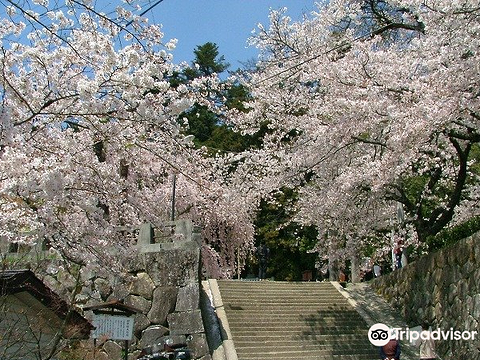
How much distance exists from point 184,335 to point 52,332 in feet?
17.3

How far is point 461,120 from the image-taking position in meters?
9.63

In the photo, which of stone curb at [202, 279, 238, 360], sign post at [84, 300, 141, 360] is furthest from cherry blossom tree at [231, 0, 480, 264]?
sign post at [84, 300, 141, 360]

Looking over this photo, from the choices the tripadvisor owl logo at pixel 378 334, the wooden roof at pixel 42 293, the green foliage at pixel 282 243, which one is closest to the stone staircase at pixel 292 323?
the tripadvisor owl logo at pixel 378 334

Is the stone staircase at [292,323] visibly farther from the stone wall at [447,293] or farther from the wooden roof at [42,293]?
the wooden roof at [42,293]

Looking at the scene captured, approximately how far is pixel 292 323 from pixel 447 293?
389cm

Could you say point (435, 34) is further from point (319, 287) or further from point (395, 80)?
point (319, 287)

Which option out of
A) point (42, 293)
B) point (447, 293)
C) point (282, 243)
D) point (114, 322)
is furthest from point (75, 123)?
→ point (282, 243)

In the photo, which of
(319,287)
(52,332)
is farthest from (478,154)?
(52,332)

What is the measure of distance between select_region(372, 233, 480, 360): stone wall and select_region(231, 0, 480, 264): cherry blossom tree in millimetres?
850

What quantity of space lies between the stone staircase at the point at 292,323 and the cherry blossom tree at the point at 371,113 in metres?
1.64

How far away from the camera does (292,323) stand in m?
13.4

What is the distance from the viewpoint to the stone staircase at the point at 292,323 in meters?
12.0

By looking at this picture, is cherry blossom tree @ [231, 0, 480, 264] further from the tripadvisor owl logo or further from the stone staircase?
the tripadvisor owl logo

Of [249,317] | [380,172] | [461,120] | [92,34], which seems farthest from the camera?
[249,317]
